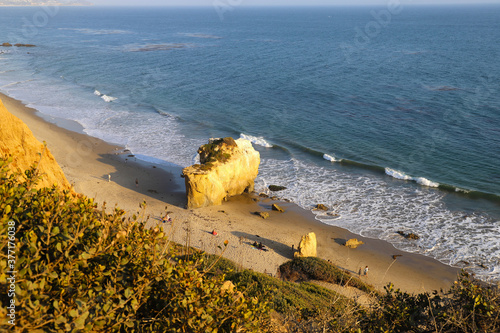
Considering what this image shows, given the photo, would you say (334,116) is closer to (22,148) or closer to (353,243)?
(353,243)

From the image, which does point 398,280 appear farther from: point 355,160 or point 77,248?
point 77,248

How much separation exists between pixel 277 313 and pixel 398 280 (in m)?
12.7

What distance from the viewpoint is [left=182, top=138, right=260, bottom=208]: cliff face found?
30938 millimetres

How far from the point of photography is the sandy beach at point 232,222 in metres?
24.7

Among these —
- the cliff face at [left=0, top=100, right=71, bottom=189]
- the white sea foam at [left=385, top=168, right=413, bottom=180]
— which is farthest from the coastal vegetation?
the white sea foam at [left=385, top=168, right=413, bottom=180]

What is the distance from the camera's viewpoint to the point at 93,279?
23.8ft

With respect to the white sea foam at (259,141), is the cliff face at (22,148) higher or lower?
higher

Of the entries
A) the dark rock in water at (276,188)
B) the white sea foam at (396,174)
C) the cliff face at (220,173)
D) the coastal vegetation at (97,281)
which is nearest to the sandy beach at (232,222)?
the cliff face at (220,173)

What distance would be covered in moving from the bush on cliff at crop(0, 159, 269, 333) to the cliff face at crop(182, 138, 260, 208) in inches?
882

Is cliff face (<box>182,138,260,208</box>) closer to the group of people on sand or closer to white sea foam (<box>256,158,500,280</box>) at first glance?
white sea foam (<box>256,158,500,280</box>)

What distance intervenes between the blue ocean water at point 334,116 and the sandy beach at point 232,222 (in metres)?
1.88

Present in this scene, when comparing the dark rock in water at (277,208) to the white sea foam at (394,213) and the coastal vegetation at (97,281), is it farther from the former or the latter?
the coastal vegetation at (97,281)

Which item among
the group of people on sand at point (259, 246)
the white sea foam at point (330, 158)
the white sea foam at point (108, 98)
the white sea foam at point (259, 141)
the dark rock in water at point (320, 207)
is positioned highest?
the white sea foam at point (108, 98)

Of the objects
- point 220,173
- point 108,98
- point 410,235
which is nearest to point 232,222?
point 220,173
